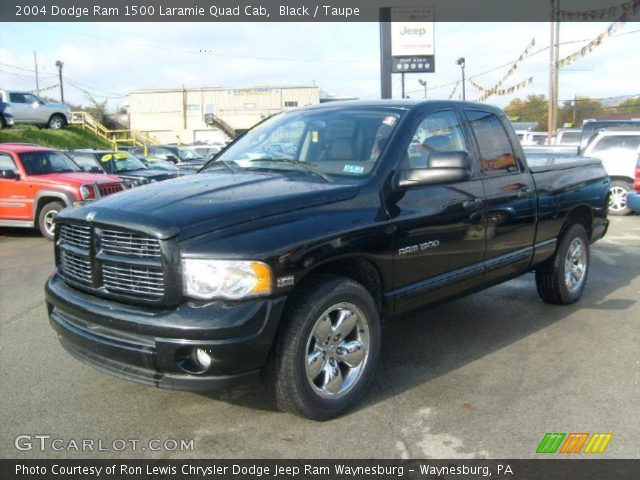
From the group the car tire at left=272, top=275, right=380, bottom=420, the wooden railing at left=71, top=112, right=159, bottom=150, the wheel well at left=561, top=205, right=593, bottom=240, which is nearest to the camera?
the car tire at left=272, top=275, right=380, bottom=420

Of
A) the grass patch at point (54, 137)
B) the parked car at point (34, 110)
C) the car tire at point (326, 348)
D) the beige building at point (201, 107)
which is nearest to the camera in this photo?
the car tire at point (326, 348)

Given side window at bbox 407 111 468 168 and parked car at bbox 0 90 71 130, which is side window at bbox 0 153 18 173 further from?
parked car at bbox 0 90 71 130

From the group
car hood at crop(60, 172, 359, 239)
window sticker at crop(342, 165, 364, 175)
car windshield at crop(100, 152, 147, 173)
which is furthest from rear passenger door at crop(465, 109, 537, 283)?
car windshield at crop(100, 152, 147, 173)

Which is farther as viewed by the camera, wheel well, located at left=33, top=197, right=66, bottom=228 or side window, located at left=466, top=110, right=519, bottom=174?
wheel well, located at left=33, top=197, right=66, bottom=228

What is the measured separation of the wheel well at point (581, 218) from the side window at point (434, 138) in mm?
1887

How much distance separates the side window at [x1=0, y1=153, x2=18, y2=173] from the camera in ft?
35.6

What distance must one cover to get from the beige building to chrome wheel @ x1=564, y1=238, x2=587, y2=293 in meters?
57.0

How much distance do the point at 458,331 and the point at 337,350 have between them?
1.98 metres

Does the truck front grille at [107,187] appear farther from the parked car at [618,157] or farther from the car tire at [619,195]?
the car tire at [619,195]

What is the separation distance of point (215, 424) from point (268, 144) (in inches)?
82.1

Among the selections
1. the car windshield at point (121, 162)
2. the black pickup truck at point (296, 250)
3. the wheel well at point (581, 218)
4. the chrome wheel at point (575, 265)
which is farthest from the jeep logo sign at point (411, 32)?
the black pickup truck at point (296, 250)

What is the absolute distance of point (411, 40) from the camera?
18438 millimetres

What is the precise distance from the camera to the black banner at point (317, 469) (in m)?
2.97

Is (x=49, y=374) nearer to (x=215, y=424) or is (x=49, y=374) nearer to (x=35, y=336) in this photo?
(x=35, y=336)
